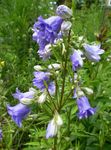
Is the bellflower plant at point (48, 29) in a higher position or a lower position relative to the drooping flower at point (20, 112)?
higher

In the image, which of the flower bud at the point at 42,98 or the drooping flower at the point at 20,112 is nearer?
the flower bud at the point at 42,98

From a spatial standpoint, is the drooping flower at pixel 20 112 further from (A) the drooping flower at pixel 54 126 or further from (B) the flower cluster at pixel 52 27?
(B) the flower cluster at pixel 52 27

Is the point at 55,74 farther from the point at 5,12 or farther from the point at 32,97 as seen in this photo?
the point at 5,12

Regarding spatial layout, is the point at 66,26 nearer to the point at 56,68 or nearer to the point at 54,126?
the point at 56,68

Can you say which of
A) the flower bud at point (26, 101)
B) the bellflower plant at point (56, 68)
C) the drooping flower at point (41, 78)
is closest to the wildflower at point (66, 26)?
the bellflower plant at point (56, 68)

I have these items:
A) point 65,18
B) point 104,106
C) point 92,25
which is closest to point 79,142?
point 104,106

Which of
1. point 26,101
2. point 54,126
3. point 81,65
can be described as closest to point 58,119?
point 54,126
